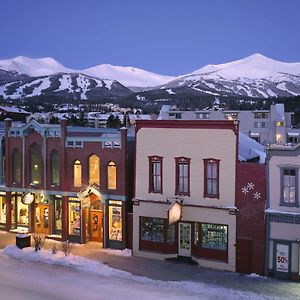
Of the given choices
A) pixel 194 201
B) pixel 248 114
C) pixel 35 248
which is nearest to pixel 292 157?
pixel 194 201

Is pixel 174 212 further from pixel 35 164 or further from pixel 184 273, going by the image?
pixel 35 164

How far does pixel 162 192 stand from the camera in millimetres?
27141

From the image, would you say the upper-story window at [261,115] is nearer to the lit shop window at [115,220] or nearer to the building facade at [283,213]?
the lit shop window at [115,220]

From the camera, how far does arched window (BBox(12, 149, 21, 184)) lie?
32719mm

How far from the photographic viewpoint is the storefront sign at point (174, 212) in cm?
2507

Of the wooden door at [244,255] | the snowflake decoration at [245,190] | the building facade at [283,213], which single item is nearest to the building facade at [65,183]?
the wooden door at [244,255]

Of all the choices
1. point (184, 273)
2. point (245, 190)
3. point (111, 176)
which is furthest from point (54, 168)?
point (245, 190)

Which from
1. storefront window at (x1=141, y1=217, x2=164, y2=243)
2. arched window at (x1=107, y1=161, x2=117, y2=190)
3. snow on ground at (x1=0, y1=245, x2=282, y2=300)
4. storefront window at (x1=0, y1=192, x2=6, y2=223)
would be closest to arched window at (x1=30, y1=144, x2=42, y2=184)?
storefront window at (x1=0, y1=192, x2=6, y2=223)

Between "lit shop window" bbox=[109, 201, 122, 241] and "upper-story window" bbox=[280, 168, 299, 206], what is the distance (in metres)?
10.2

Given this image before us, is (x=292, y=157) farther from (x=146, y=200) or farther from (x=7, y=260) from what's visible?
(x=7, y=260)

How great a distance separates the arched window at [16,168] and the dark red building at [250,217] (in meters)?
15.8

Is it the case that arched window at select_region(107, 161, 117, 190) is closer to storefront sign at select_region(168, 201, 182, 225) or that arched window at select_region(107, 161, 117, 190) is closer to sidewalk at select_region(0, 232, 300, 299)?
sidewalk at select_region(0, 232, 300, 299)

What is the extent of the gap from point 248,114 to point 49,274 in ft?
272

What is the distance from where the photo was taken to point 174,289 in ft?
71.5
